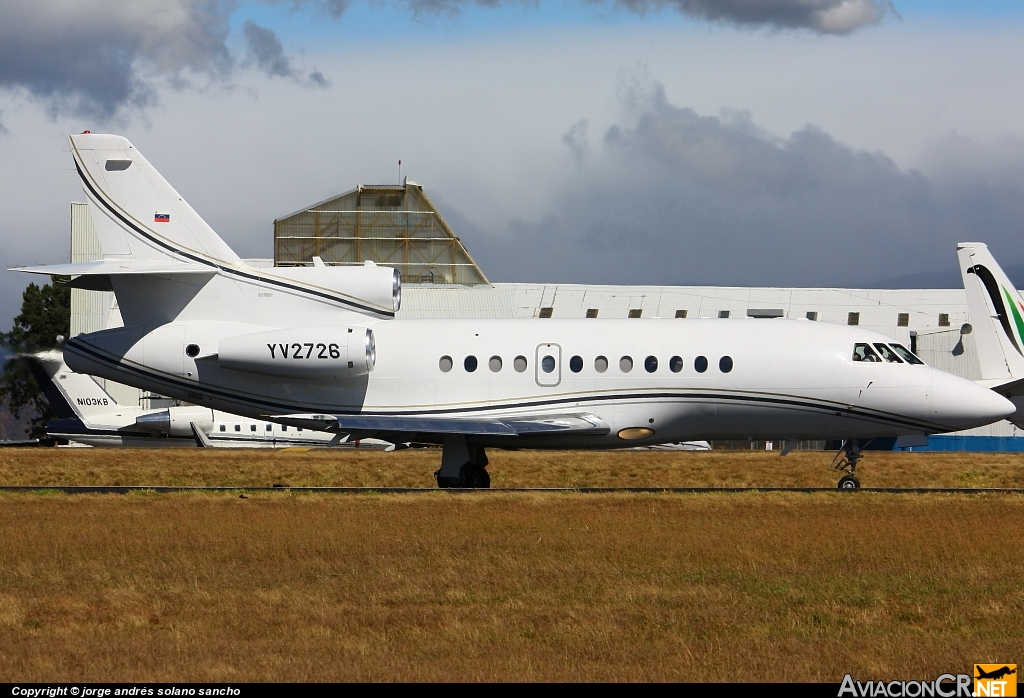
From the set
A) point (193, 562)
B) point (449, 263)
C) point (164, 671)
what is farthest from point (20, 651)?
point (449, 263)

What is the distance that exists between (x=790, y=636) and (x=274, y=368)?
1651 centimetres

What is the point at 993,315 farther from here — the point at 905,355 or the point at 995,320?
the point at 905,355

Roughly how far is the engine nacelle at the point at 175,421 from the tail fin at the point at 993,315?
3627cm

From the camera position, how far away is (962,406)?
80.1ft

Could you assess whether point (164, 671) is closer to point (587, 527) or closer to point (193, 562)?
point (193, 562)

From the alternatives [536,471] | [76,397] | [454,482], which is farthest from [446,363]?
[76,397]

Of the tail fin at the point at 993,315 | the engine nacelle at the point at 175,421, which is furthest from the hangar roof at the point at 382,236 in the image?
the tail fin at the point at 993,315

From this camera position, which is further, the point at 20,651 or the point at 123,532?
the point at 123,532

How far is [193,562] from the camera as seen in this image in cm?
1432

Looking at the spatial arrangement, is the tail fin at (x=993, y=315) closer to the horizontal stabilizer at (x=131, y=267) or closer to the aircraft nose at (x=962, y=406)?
the aircraft nose at (x=962, y=406)

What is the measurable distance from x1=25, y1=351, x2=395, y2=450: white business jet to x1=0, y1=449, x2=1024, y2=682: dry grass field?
35.1 m

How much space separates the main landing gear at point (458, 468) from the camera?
24844mm

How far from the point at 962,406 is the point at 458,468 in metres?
10.7

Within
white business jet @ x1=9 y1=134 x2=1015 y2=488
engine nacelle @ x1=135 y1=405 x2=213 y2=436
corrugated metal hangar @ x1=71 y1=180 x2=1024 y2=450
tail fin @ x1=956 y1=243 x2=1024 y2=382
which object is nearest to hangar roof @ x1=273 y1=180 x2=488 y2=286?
corrugated metal hangar @ x1=71 y1=180 x2=1024 y2=450
